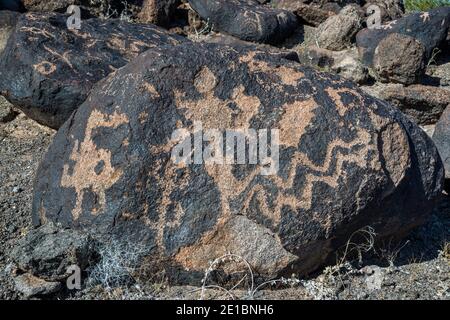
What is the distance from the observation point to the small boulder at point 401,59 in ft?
17.1

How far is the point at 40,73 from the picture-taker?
4.13 meters

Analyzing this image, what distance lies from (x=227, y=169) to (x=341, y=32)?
3.88 meters

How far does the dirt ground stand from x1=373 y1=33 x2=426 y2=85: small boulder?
182 cm

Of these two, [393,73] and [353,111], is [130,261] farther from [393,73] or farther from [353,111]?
[393,73]

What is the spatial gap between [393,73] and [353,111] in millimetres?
2641

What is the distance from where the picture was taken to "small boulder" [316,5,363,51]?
6.19 metres

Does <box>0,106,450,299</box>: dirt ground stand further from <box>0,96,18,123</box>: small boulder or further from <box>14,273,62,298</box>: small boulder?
<box>0,96,18,123</box>: small boulder

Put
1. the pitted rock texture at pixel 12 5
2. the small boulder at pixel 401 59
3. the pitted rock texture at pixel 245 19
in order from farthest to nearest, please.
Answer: the pitted rock texture at pixel 245 19
the pitted rock texture at pixel 12 5
the small boulder at pixel 401 59

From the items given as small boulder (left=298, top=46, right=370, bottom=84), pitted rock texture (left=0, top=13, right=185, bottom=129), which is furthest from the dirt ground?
small boulder (left=298, top=46, right=370, bottom=84)

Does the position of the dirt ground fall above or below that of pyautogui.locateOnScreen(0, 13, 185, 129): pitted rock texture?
below

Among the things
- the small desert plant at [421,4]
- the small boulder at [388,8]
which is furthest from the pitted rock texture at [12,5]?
the small desert plant at [421,4]

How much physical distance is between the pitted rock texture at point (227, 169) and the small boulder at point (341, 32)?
338cm

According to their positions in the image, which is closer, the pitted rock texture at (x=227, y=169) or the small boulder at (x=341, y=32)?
the pitted rock texture at (x=227, y=169)

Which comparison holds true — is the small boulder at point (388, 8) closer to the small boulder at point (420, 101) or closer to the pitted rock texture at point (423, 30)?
the pitted rock texture at point (423, 30)
